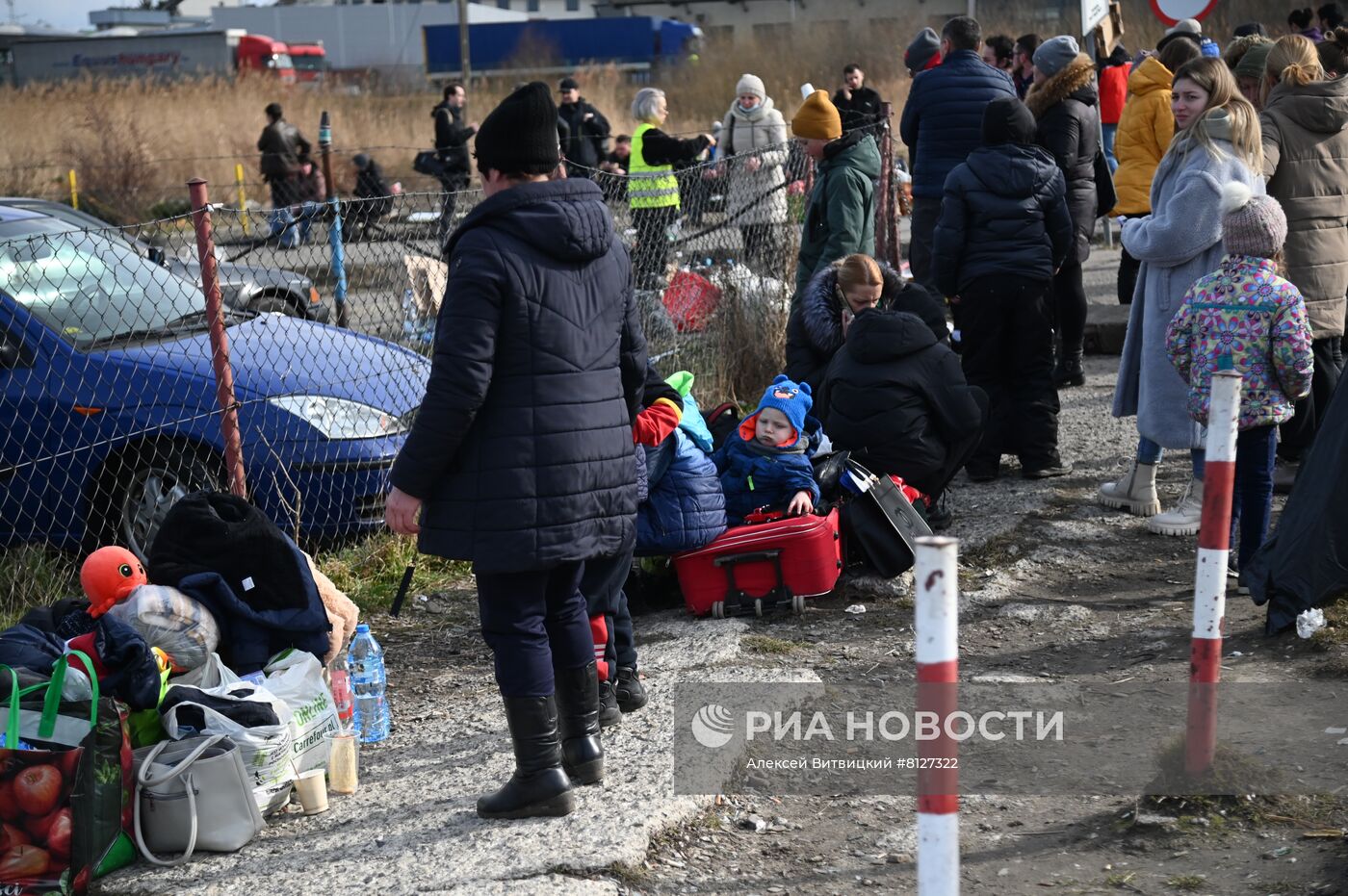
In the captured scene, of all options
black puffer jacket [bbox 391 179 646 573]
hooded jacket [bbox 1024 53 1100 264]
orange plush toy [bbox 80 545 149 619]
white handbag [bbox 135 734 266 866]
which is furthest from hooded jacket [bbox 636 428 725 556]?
hooded jacket [bbox 1024 53 1100 264]

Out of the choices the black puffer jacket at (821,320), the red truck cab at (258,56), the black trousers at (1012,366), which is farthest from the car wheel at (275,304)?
the red truck cab at (258,56)

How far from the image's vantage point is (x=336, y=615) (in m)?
4.61

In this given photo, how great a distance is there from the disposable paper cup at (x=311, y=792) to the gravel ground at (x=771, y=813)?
3 cm

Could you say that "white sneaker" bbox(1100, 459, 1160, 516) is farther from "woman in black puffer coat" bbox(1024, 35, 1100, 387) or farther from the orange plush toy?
the orange plush toy

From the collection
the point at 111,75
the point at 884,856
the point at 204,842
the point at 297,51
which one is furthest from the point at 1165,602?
the point at 297,51

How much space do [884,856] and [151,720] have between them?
2011 millimetres

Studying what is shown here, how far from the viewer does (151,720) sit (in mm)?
3852

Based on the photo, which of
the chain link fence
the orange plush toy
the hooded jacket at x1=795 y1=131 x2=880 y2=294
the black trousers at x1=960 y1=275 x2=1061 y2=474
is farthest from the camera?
the hooded jacket at x1=795 y1=131 x2=880 y2=294

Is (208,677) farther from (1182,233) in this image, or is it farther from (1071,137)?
(1071,137)

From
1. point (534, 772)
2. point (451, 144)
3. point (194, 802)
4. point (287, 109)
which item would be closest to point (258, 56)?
point (287, 109)

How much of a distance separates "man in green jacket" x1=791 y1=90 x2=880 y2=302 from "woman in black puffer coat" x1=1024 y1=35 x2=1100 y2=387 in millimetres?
1030

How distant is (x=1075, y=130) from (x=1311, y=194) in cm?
206

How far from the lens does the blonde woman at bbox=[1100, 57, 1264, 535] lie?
224 inches

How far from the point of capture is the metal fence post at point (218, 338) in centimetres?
536
